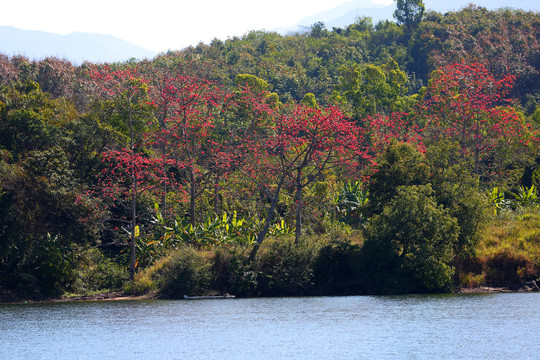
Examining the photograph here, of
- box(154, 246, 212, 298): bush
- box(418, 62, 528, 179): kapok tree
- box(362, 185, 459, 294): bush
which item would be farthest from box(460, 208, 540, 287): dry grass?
box(154, 246, 212, 298): bush

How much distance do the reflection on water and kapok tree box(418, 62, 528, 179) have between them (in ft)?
59.2

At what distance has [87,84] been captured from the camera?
213ft

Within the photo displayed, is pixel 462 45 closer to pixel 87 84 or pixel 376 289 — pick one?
pixel 87 84

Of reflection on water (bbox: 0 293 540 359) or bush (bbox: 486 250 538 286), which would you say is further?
bush (bbox: 486 250 538 286)

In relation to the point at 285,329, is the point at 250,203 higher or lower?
higher

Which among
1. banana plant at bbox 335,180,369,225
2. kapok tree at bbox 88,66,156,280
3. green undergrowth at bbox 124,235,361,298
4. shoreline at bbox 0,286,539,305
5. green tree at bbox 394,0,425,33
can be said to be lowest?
shoreline at bbox 0,286,539,305

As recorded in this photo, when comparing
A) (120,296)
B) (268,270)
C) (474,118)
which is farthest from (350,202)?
→ (120,296)

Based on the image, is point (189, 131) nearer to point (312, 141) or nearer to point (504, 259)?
point (312, 141)

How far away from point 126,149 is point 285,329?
693 inches

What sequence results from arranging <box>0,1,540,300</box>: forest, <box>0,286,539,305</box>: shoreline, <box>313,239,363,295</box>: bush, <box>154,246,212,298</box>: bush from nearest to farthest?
<box>0,286,539,305</box>: shoreline
<box>154,246,212,298</box>: bush
<box>0,1,540,300</box>: forest
<box>313,239,363,295</box>: bush

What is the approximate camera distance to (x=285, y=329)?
82.2 feet

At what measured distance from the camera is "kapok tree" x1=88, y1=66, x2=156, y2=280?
38.2 meters

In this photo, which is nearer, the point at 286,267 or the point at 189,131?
the point at 286,267

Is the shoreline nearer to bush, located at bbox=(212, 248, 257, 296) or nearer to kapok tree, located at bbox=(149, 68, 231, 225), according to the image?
bush, located at bbox=(212, 248, 257, 296)
